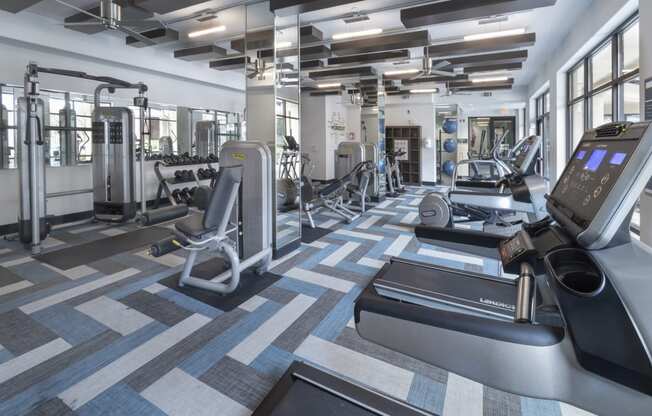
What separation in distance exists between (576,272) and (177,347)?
2184mm

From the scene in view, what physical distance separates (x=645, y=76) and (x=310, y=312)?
3.48 m

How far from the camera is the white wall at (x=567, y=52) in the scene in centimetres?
409

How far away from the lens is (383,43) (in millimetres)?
6176

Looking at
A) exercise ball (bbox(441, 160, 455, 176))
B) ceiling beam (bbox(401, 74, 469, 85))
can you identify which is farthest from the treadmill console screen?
exercise ball (bbox(441, 160, 455, 176))

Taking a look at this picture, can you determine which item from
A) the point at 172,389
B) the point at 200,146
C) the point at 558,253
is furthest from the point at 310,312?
the point at 200,146

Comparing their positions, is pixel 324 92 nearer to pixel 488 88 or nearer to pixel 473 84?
pixel 473 84

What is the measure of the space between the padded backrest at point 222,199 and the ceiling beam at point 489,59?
5.60 m

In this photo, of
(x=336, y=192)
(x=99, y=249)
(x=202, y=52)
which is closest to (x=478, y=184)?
(x=336, y=192)

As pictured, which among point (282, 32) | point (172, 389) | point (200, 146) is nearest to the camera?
point (172, 389)

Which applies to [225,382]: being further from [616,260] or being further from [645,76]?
[645,76]

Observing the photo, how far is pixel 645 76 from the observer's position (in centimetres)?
314

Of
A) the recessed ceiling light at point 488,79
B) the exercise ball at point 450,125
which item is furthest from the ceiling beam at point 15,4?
the exercise ball at point 450,125

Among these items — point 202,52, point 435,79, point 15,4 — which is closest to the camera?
point 15,4

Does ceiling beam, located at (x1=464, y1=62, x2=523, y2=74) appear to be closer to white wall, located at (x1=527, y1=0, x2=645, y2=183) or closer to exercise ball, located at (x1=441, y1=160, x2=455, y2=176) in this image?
white wall, located at (x1=527, y1=0, x2=645, y2=183)
